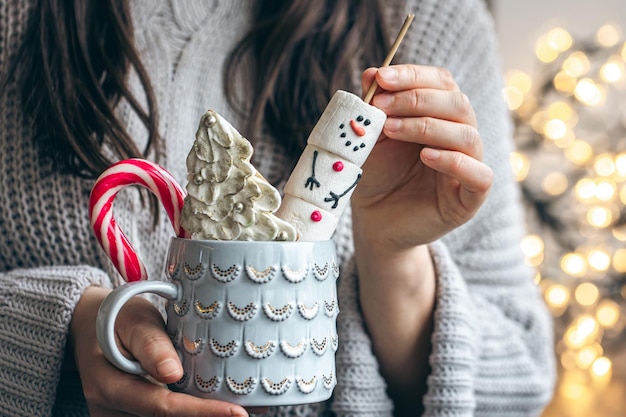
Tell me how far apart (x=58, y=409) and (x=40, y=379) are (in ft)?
0.37

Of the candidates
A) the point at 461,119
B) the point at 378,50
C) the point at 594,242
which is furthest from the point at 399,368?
the point at 594,242

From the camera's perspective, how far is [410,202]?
0.68m

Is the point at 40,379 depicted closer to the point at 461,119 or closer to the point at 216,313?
the point at 216,313

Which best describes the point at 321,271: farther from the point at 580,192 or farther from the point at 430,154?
the point at 580,192

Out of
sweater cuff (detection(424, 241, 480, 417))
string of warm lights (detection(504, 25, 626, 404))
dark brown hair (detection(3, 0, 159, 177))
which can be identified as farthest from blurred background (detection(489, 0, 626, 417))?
dark brown hair (detection(3, 0, 159, 177))

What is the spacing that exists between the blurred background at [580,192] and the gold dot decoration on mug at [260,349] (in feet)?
5.04

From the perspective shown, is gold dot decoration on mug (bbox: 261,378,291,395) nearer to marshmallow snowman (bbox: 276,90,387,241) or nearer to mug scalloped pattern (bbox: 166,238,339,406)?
mug scalloped pattern (bbox: 166,238,339,406)

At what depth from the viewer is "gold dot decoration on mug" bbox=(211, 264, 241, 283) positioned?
1.62ft

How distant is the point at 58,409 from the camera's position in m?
0.77

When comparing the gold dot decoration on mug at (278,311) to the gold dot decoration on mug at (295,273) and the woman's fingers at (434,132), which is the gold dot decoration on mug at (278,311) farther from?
the woman's fingers at (434,132)

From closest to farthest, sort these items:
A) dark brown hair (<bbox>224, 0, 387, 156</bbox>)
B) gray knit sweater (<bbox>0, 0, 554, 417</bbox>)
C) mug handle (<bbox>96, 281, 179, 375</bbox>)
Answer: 1. mug handle (<bbox>96, 281, 179, 375</bbox>)
2. gray knit sweater (<bbox>0, 0, 554, 417</bbox>)
3. dark brown hair (<bbox>224, 0, 387, 156</bbox>)

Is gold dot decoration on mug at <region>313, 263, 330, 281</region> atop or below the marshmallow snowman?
below

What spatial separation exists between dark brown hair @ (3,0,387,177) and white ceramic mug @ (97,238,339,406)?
361 mm

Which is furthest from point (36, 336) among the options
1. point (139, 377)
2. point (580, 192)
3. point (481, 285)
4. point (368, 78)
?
point (580, 192)
